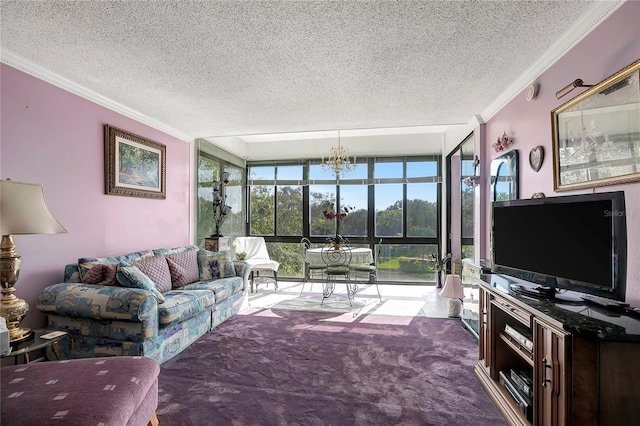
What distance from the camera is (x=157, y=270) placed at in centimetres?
333

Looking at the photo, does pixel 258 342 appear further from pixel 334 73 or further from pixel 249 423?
pixel 334 73

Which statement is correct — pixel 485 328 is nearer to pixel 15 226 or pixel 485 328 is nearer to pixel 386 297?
pixel 386 297

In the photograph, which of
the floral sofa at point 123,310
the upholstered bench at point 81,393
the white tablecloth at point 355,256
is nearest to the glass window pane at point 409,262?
the white tablecloth at point 355,256

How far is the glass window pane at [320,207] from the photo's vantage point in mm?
6254

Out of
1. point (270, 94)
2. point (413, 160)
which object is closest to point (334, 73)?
point (270, 94)

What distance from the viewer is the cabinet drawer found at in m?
1.70

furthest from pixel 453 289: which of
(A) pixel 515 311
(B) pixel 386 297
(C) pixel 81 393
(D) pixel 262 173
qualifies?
(D) pixel 262 173

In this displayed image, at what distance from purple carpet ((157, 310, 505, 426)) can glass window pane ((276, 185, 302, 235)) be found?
2.92 meters

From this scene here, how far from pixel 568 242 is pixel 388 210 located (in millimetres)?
4385

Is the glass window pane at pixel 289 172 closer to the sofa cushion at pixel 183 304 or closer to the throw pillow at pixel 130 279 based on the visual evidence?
the sofa cushion at pixel 183 304

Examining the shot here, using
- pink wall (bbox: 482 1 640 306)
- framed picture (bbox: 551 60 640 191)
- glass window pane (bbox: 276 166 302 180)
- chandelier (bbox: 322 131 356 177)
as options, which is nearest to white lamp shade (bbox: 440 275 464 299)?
pink wall (bbox: 482 1 640 306)

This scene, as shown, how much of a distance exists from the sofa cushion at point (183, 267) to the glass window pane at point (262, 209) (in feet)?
7.85

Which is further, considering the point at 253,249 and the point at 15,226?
the point at 253,249

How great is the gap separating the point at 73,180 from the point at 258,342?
2418 millimetres
